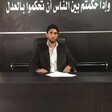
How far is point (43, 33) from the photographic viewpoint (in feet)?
14.3

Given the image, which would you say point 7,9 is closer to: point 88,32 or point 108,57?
point 88,32

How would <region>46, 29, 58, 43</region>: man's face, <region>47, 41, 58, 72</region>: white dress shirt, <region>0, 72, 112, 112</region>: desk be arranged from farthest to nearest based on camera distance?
<region>47, 41, 58, 72</region>: white dress shirt < <region>46, 29, 58, 43</region>: man's face < <region>0, 72, 112, 112</region>: desk

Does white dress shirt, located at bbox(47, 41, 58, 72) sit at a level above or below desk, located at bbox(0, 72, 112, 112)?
above

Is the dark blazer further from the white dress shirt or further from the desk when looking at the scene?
the desk

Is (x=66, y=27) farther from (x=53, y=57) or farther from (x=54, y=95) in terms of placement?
(x=54, y=95)

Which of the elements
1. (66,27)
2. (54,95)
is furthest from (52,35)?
(54,95)

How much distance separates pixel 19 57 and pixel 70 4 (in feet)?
4.04

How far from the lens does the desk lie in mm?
2297

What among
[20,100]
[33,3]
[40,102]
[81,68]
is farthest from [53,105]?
[33,3]

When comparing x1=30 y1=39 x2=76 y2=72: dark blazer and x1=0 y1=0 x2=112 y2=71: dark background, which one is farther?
x1=0 y1=0 x2=112 y2=71: dark background

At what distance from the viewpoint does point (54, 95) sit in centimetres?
231

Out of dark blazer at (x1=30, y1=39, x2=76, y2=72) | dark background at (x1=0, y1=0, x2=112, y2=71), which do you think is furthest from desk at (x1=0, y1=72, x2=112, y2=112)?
dark background at (x1=0, y1=0, x2=112, y2=71)

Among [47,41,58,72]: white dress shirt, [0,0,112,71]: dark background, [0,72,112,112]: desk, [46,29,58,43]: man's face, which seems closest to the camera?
[0,72,112,112]: desk

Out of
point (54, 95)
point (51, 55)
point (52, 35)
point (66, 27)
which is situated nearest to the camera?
point (54, 95)
